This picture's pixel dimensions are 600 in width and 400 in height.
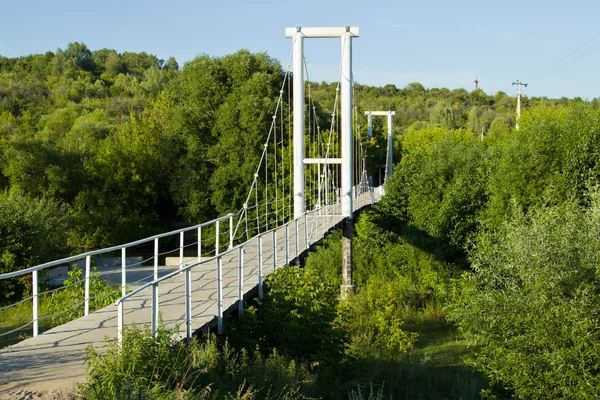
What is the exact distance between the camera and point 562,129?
17984 mm

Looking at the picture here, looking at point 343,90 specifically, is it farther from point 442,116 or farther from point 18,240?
point 442,116

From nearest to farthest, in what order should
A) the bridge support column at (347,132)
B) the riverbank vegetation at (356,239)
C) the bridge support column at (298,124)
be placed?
the riverbank vegetation at (356,239) < the bridge support column at (298,124) < the bridge support column at (347,132)

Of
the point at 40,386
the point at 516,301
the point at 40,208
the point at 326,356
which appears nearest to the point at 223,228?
the point at 40,208

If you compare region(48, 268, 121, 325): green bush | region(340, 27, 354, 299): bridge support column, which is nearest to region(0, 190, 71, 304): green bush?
region(48, 268, 121, 325): green bush

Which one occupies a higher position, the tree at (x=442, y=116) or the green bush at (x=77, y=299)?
the tree at (x=442, y=116)

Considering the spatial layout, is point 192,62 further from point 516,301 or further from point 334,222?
point 516,301

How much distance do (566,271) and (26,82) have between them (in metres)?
43.3

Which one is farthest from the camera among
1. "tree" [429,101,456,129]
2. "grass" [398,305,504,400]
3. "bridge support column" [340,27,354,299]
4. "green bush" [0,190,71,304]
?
"tree" [429,101,456,129]

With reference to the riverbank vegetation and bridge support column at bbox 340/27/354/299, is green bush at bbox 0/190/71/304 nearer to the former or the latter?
the riverbank vegetation

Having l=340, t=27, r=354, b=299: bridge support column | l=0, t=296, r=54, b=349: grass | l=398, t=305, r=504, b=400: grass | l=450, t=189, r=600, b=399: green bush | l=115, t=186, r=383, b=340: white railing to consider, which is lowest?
l=398, t=305, r=504, b=400: grass

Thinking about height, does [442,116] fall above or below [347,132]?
above

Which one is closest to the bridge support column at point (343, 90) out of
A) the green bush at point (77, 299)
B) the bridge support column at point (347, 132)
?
the bridge support column at point (347, 132)

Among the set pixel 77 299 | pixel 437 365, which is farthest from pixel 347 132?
pixel 77 299

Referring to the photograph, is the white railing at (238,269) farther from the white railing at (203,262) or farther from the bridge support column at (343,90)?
the bridge support column at (343,90)
